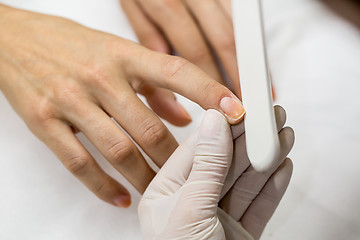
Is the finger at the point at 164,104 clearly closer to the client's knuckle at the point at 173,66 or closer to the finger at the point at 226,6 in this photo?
the client's knuckle at the point at 173,66

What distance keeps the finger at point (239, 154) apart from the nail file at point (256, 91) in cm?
6

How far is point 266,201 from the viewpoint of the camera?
0.68m

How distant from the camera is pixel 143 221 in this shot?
2.16ft

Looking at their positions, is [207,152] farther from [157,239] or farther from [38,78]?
[38,78]

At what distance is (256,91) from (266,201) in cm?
24

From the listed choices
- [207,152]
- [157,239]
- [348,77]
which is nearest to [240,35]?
[207,152]

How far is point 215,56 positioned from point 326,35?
0.26m

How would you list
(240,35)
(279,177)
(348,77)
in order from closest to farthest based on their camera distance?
1. (240,35)
2. (279,177)
3. (348,77)

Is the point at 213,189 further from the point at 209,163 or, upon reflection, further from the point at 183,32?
the point at 183,32

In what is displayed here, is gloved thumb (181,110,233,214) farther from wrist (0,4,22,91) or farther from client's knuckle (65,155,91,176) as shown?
wrist (0,4,22,91)

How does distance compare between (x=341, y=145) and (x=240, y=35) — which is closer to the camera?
(x=240, y=35)


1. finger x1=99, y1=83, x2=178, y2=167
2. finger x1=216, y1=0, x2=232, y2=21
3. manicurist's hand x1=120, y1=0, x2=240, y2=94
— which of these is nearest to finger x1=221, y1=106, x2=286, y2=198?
finger x1=99, y1=83, x2=178, y2=167

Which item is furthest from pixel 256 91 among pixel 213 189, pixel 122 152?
pixel 122 152

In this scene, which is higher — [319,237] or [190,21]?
[190,21]
